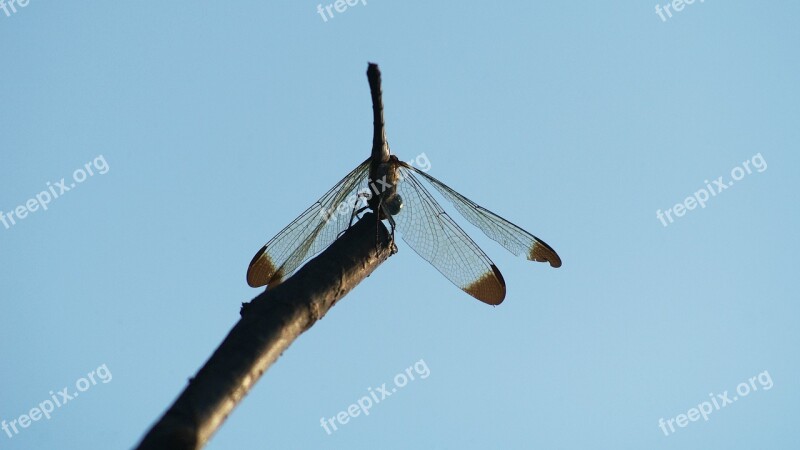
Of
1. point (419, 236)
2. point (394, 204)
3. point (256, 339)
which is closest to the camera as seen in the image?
point (256, 339)

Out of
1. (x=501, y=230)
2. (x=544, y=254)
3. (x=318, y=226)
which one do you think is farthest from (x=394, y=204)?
(x=544, y=254)

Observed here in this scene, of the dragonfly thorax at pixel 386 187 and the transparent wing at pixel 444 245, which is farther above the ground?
the dragonfly thorax at pixel 386 187

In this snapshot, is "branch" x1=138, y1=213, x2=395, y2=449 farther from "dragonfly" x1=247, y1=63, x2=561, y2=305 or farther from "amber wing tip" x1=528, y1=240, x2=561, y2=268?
"amber wing tip" x1=528, y1=240, x2=561, y2=268

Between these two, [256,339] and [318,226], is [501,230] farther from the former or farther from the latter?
[256,339]

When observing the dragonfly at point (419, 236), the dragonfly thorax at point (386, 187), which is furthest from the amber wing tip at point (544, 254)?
the dragonfly thorax at point (386, 187)

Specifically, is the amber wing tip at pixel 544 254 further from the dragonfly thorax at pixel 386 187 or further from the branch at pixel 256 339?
the branch at pixel 256 339

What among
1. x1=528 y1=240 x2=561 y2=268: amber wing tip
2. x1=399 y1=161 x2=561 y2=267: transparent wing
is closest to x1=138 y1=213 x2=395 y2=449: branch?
x1=399 y1=161 x2=561 y2=267: transparent wing
